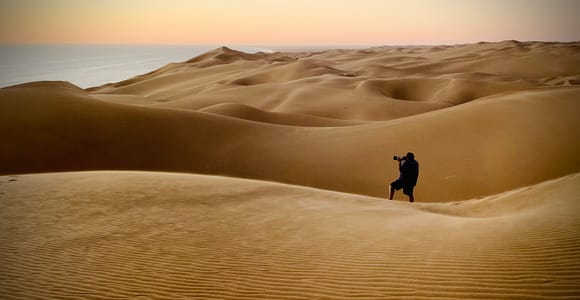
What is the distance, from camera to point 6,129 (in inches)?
580

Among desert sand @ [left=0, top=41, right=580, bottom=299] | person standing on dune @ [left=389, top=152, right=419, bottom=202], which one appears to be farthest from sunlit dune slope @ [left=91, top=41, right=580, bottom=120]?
person standing on dune @ [left=389, top=152, right=419, bottom=202]

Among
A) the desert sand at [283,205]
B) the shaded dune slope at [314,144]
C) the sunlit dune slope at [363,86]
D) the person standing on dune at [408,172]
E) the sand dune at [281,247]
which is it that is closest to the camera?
the sand dune at [281,247]

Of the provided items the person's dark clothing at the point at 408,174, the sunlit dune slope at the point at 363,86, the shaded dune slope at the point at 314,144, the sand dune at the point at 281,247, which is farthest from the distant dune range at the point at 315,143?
the sunlit dune slope at the point at 363,86

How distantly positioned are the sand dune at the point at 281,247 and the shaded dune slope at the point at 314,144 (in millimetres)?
4613

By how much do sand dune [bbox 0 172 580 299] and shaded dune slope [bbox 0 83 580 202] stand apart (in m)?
4.61

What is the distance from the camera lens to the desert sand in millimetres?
3869

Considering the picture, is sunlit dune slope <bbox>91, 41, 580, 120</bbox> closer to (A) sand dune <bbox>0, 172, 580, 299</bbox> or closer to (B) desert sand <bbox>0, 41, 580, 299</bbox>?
(B) desert sand <bbox>0, 41, 580, 299</bbox>

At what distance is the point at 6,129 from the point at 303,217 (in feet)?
44.5

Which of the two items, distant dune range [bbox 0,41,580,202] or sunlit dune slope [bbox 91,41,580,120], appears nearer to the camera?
distant dune range [bbox 0,41,580,202]

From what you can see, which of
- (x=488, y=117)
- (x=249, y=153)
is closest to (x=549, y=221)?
(x=488, y=117)

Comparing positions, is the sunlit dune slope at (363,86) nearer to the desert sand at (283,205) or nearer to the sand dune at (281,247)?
the desert sand at (283,205)

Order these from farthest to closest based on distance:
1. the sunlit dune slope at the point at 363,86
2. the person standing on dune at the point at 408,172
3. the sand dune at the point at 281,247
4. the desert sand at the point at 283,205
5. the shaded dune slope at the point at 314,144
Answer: the sunlit dune slope at the point at 363,86 < the shaded dune slope at the point at 314,144 < the person standing on dune at the point at 408,172 < the desert sand at the point at 283,205 < the sand dune at the point at 281,247

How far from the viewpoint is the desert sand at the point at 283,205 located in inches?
152

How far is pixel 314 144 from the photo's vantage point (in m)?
15.7
